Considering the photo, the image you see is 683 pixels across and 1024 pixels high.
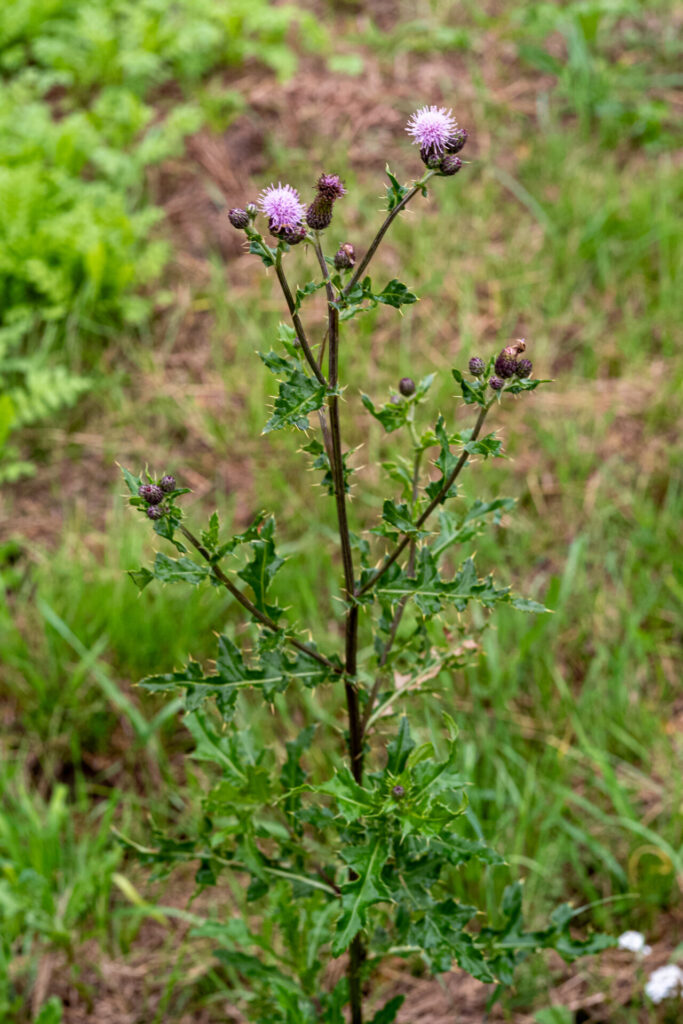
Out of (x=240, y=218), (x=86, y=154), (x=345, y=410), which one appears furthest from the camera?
(x=86, y=154)

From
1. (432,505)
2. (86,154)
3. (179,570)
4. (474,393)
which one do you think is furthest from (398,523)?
(86,154)

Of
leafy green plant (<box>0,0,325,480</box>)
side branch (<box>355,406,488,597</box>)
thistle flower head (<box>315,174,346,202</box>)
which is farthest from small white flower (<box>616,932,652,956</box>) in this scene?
leafy green plant (<box>0,0,325,480</box>)

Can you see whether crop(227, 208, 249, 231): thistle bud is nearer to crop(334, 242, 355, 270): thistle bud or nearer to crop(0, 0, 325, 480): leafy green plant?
crop(334, 242, 355, 270): thistle bud

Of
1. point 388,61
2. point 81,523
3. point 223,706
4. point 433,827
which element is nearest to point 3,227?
point 81,523

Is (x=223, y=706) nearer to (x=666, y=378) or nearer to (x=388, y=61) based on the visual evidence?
(x=666, y=378)

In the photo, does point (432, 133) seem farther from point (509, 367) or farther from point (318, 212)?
point (509, 367)

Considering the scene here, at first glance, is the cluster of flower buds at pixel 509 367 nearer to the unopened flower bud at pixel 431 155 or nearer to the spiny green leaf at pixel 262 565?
the unopened flower bud at pixel 431 155
